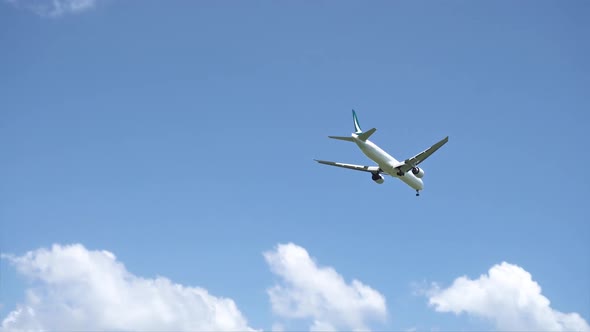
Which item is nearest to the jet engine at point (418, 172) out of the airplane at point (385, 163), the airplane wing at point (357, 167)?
the airplane at point (385, 163)

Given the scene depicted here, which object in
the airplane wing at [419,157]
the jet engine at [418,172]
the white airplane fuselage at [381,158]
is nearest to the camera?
the airplane wing at [419,157]

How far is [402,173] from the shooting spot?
7519cm

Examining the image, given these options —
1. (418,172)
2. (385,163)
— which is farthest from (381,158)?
(418,172)

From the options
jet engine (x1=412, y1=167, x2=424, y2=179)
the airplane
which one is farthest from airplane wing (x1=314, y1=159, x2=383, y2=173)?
jet engine (x1=412, y1=167, x2=424, y2=179)

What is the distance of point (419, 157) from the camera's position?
71.3 meters

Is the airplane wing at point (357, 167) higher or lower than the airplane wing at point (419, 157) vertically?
higher

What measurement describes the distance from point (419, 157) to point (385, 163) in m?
4.77

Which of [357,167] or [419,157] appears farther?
[357,167]

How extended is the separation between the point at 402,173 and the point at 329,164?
11225mm

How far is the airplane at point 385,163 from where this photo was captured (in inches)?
2790

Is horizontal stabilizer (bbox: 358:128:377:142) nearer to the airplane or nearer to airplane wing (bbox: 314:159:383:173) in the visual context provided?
the airplane

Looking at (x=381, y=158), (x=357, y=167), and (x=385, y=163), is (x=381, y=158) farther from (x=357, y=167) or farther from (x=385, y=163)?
(x=357, y=167)

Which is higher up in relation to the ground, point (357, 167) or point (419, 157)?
point (357, 167)

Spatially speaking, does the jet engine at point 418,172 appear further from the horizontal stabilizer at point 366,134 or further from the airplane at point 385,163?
the horizontal stabilizer at point 366,134
